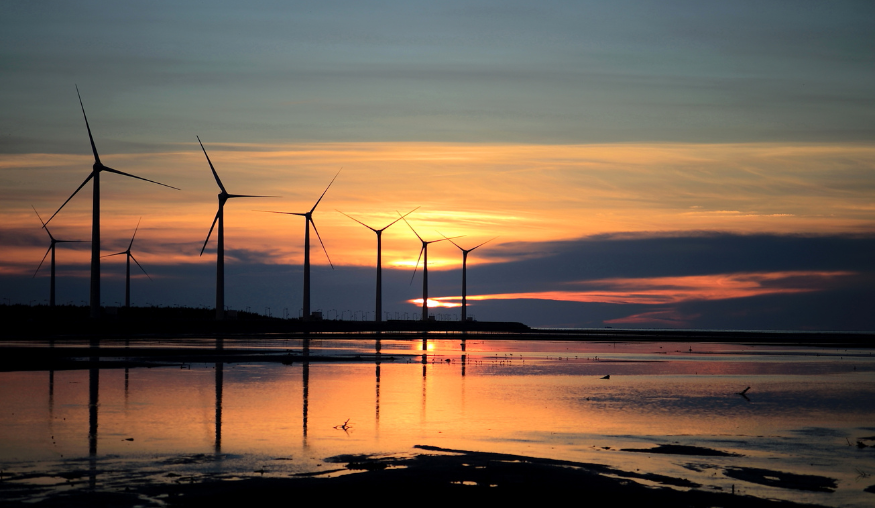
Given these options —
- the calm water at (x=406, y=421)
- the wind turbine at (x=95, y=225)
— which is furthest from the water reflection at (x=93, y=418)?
the wind turbine at (x=95, y=225)

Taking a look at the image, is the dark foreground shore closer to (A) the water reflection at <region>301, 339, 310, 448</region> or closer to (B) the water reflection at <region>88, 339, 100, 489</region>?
(B) the water reflection at <region>88, 339, 100, 489</region>

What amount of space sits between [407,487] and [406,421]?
10.9 m

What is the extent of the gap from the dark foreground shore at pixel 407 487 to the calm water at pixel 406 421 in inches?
21.5

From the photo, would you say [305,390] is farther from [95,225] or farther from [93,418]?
[95,225]

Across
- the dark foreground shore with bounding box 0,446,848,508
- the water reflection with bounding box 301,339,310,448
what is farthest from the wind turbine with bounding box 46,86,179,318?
the dark foreground shore with bounding box 0,446,848,508

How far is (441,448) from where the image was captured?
23516 mm

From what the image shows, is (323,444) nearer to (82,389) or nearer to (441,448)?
(441,448)

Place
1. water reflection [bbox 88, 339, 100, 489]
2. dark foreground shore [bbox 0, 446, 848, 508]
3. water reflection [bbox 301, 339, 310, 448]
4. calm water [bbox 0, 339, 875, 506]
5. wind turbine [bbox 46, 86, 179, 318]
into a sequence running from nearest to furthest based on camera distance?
dark foreground shore [bbox 0, 446, 848, 508] < water reflection [bbox 88, 339, 100, 489] < calm water [bbox 0, 339, 875, 506] < water reflection [bbox 301, 339, 310, 448] < wind turbine [bbox 46, 86, 179, 318]

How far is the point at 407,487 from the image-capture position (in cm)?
1836

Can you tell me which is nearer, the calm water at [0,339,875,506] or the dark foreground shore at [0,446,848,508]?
the dark foreground shore at [0,446,848,508]

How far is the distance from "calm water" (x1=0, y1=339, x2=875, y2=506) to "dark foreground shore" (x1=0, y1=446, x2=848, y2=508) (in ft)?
1.79

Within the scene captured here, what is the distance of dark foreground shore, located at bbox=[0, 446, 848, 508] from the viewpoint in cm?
1709

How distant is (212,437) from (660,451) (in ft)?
40.7

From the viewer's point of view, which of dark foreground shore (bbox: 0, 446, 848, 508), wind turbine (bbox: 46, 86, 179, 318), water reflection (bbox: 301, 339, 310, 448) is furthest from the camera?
wind turbine (bbox: 46, 86, 179, 318)
